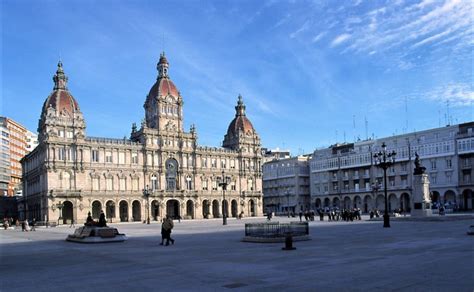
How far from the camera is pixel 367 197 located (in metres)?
107

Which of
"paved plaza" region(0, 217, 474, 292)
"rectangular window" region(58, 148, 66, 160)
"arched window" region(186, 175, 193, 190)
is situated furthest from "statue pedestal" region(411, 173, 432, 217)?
"rectangular window" region(58, 148, 66, 160)

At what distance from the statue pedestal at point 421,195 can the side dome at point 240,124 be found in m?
67.0

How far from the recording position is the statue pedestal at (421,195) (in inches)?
2050

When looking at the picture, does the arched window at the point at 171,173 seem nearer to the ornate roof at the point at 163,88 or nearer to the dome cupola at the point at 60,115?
the ornate roof at the point at 163,88

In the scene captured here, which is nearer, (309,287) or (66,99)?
(309,287)

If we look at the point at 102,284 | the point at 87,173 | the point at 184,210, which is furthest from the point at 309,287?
the point at 184,210

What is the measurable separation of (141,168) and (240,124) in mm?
31356

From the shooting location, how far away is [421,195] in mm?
52688

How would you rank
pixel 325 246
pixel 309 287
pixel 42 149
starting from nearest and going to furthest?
pixel 309 287 → pixel 325 246 → pixel 42 149

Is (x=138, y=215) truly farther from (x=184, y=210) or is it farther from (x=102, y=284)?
(x=102, y=284)

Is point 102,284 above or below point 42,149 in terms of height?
below

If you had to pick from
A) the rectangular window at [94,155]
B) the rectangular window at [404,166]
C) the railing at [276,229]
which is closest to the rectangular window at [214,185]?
the rectangular window at [94,155]

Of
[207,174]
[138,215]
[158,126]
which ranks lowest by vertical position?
[138,215]

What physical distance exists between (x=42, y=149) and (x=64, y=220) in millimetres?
13496
